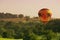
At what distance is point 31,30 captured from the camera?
2.02 meters

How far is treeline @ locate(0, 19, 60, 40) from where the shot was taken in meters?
2.01

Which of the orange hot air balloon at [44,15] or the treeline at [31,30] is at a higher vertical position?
the orange hot air balloon at [44,15]

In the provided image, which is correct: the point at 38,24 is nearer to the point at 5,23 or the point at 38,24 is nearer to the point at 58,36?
the point at 58,36

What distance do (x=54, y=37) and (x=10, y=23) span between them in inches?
26.5

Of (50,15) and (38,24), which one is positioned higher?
(50,15)

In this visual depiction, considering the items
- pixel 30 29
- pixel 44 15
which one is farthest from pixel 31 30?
pixel 44 15

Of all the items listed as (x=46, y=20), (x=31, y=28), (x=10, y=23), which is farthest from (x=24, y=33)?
(x=46, y=20)

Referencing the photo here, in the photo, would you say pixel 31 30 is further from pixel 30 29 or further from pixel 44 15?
pixel 44 15

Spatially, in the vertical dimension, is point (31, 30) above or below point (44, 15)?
below

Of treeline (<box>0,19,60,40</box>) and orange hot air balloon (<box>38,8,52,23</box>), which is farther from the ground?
orange hot air balloon (<box>38,8,52,23</box>)

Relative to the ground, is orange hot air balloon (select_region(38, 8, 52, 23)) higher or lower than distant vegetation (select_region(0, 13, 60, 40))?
higher

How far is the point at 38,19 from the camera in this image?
2.03m

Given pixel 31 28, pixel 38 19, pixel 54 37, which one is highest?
pixel 38 19

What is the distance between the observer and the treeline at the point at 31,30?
6.58 ft
